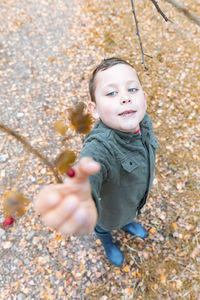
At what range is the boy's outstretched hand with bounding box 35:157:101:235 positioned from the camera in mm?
496

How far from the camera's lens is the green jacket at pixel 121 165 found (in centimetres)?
111

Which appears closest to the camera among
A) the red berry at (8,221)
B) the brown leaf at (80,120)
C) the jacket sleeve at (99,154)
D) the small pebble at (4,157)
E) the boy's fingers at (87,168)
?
the boy's fingers at (87,168)

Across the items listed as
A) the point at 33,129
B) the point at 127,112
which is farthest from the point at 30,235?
the point at 127,112

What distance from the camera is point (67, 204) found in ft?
1.65

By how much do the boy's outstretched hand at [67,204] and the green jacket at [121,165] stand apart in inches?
16.4

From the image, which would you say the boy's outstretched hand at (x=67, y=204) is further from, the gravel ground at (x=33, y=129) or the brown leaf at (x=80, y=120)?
the gravel ground at (x=33, y=129)

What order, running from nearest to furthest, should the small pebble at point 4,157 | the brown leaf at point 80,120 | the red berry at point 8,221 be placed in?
1. the brown leaf at point 80,120
2. the red berry at point 8,221
3. the small pebble at point 4,157

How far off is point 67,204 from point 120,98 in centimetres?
78

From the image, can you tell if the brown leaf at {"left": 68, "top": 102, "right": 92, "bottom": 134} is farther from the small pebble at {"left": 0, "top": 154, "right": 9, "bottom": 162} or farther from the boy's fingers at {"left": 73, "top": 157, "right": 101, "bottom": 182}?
→ the small pebble at {"left": 0, "top": 154, "right": 9, "bottom": 162}

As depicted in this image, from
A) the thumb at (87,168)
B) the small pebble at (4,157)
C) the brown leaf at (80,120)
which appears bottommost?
the small pebble at (4,157)

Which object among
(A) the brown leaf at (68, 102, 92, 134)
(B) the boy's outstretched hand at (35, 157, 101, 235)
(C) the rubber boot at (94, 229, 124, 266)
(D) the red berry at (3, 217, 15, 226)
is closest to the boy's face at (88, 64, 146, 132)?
(A) the brown leaf at (68, 102, 92, 134)

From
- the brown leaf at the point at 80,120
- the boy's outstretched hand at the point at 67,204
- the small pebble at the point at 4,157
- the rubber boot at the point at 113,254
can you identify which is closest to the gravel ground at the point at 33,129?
the small pebble at the point at 4,157

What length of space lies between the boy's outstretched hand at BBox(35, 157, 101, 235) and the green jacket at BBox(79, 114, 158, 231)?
417 mm

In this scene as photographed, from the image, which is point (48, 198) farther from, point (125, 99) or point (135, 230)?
point (135, 230)
